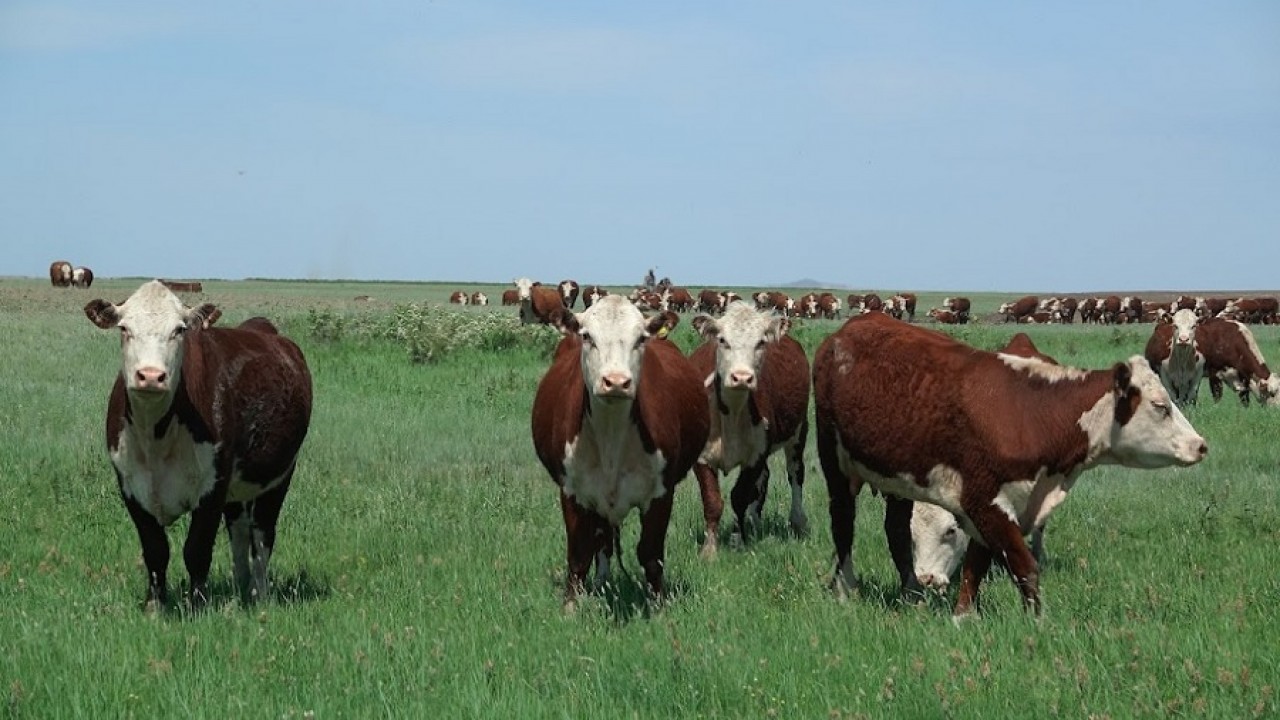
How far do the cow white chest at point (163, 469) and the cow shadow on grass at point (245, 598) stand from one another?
0.59 metres

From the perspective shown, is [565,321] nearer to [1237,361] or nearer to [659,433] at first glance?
[659,433]

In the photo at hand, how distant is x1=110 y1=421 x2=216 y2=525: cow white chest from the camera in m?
8.00

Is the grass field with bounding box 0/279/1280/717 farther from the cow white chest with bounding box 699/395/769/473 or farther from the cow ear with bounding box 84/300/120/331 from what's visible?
the cow ear with bounding box 84/300/120/331

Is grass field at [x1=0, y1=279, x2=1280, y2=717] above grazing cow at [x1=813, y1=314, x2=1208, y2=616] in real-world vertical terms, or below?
below

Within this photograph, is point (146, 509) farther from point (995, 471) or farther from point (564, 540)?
point (995, 471)

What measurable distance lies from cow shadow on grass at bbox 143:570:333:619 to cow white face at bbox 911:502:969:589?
4303 mm

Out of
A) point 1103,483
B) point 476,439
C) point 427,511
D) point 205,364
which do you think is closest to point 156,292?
point 205,364

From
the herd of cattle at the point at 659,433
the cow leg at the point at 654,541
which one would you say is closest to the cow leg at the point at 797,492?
the herd of cattle at the point at 659,433

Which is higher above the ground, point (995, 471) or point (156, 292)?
point (156, 292)

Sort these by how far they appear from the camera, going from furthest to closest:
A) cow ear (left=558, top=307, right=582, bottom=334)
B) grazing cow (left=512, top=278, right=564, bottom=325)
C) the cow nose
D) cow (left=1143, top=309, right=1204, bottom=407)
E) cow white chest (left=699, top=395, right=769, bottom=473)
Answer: grazing cow (left=512, top=278, right=564, bottom=325), cow (left=1143, top=309, right=1204, bottom=407), cow white chest (left=699, top=395, right=769, bottom=473), cow ear (left=558, top=307, right=582, bottom=334), the cow nose

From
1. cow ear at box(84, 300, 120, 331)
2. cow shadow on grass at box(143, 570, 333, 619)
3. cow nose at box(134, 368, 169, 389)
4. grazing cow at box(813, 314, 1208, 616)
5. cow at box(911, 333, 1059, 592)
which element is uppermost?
cow ear at box(84, 300, 120, 331)

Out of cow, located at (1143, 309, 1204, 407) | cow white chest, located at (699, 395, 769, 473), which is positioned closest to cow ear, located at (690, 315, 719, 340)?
cow white chest, located at (699, 395, 769, 473)

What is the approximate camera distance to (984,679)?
19.7 ft

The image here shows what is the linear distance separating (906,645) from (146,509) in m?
4.67
